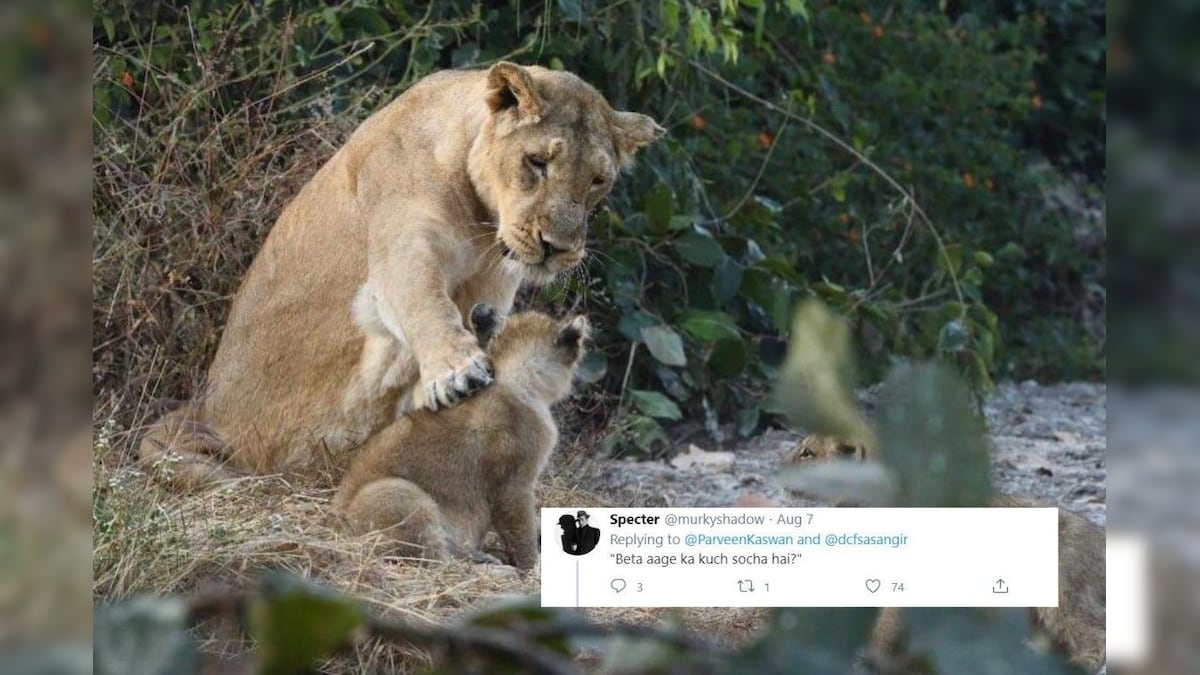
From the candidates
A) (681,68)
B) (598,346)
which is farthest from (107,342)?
(681,68)

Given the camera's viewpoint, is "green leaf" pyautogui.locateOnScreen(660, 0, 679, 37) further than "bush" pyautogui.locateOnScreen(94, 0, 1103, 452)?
Yes

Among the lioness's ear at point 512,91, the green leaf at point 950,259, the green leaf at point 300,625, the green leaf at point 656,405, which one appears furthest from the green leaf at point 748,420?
the green leaf at point 300,625

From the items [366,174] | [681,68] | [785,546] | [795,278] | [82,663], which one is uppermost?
[681,68]

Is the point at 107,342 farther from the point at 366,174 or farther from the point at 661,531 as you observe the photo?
the point at 661,531

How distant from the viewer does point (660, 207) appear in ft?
8.92

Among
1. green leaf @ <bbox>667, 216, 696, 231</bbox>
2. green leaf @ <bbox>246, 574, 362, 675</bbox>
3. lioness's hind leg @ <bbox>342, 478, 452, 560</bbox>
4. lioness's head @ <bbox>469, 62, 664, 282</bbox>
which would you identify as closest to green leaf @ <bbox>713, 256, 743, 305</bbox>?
green leaf @ <bbox>667, 216, 696, 231</bbox>

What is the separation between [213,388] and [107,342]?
14.9 inches

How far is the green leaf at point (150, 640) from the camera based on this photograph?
60cm

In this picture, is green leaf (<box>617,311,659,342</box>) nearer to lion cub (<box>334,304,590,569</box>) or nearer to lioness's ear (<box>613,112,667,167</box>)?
lion cub (<box>334,304,590,569</box>)

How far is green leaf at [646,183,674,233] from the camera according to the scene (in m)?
2.69

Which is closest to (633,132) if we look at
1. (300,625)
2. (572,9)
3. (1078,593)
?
(572,9)

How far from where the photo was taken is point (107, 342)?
8.20ft

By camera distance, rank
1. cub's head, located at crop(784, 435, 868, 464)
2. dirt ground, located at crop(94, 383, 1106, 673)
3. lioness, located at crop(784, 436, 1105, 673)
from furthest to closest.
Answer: dirt ground, located at crop(94, 383, 1106, 673) → lioness, located at crop(784, 436, 1105, 673) → cub's head, located at crop(784, 435, 868, 464)

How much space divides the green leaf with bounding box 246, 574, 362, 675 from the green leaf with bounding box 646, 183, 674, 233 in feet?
6.93
